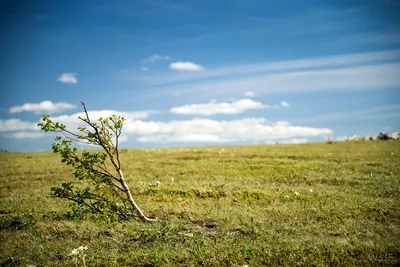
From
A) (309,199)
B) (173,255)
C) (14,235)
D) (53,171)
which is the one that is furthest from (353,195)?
(53,171)

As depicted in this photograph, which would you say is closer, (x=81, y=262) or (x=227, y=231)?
(x=81, y=262)

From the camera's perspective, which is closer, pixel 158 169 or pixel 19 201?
pixel 19 201

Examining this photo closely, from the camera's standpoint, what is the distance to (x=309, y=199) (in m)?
14.0

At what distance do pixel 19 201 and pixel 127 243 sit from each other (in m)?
8.86

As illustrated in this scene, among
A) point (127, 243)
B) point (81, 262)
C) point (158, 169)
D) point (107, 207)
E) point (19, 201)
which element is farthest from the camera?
point (158, 169)

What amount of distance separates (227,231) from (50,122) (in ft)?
21.4

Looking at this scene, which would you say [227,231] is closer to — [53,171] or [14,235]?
[14,235]

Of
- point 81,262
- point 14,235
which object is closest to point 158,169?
point 14,235

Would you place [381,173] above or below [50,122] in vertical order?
below

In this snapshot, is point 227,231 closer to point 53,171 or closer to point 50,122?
point 50,122

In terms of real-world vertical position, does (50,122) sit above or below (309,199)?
above

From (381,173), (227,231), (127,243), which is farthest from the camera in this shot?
(381,173)

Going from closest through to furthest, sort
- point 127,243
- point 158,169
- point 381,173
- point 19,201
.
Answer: point 127,243
point 19,201
point 381,173
point 158,169

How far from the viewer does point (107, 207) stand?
10992mm
